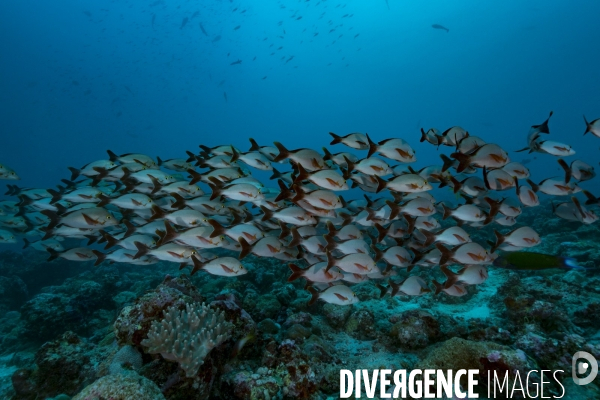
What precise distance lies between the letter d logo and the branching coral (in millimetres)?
4865

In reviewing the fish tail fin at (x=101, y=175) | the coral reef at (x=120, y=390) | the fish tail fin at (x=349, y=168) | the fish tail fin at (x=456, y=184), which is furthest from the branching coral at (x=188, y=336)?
the fish tail fin at (x=456, y=184)

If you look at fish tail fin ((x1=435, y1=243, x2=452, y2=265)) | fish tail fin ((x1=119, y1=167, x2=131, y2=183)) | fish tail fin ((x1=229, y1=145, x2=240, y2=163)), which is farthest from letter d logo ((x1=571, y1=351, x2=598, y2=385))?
fish tail fin ((x1=119, y1=167, x2=131, y2=183))

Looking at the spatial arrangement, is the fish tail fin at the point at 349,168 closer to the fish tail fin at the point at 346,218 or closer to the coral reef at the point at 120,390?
the fish tail fin at the point at 346,218

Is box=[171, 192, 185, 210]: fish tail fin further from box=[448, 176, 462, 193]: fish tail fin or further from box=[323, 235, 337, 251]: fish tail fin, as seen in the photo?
box=[448, 176, 462, 193]: fish tail fin

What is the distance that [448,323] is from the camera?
592 centimetres

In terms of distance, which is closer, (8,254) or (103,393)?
(103,393)

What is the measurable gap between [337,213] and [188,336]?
13.9ft

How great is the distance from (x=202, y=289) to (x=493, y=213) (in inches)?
353

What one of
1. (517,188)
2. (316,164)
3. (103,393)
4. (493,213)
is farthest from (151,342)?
(517,188)

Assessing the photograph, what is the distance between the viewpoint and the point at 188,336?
391 centimetres

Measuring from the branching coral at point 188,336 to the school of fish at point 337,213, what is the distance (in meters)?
0.89

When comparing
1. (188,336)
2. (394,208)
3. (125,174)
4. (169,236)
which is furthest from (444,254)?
(125,174)

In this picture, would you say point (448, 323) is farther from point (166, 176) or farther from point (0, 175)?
point (0, 175)

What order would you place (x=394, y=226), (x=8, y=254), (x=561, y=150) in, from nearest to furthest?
(x=561, y=150)
(x=394, y=226)
(x=8, y=254)
